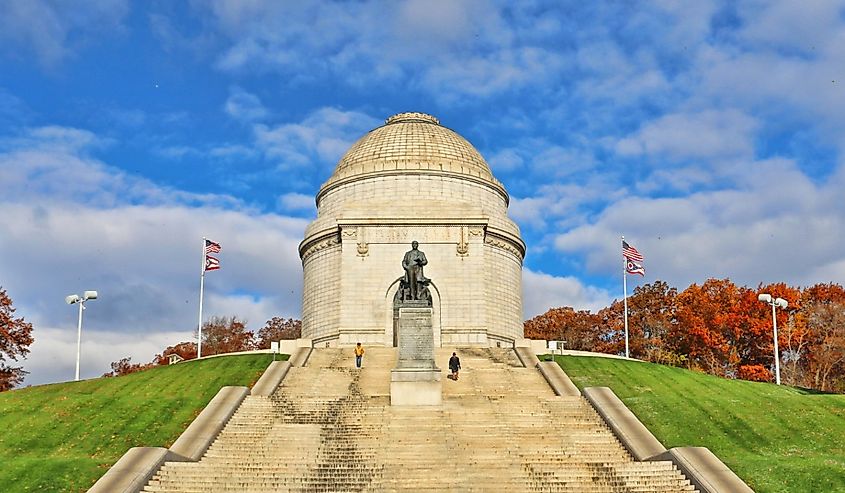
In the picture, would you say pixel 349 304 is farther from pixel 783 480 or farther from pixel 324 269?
pixel 783 480

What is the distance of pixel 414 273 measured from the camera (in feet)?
112

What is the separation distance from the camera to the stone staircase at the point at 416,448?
22359 mm

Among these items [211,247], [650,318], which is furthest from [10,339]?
[650,318]

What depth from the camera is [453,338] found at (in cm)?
5325

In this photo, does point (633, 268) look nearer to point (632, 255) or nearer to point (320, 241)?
point (632, 255)

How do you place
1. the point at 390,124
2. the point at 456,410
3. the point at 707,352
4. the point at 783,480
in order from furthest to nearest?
the point at 707,352, the point at 390,124, the point at 456,410, the point at 783,480

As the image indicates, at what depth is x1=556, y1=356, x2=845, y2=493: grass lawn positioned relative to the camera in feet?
74.8

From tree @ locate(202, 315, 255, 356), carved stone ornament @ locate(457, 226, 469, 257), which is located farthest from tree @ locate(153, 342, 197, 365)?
carved stone ornament @ locate(457, 226, 469, 257)

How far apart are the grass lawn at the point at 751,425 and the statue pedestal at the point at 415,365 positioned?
6761 millimetres

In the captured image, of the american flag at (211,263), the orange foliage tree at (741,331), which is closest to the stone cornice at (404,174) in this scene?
the american flag at (211,263)

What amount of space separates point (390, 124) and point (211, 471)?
46.4 metres

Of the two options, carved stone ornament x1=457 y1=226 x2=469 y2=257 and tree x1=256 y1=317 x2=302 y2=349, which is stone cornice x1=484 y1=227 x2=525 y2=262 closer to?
carved stone ornament x1=457 y1=226 x2=469 y2=257

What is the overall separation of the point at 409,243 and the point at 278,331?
4157 centimetres

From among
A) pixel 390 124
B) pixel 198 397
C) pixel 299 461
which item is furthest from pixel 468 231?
pixel 299 461
